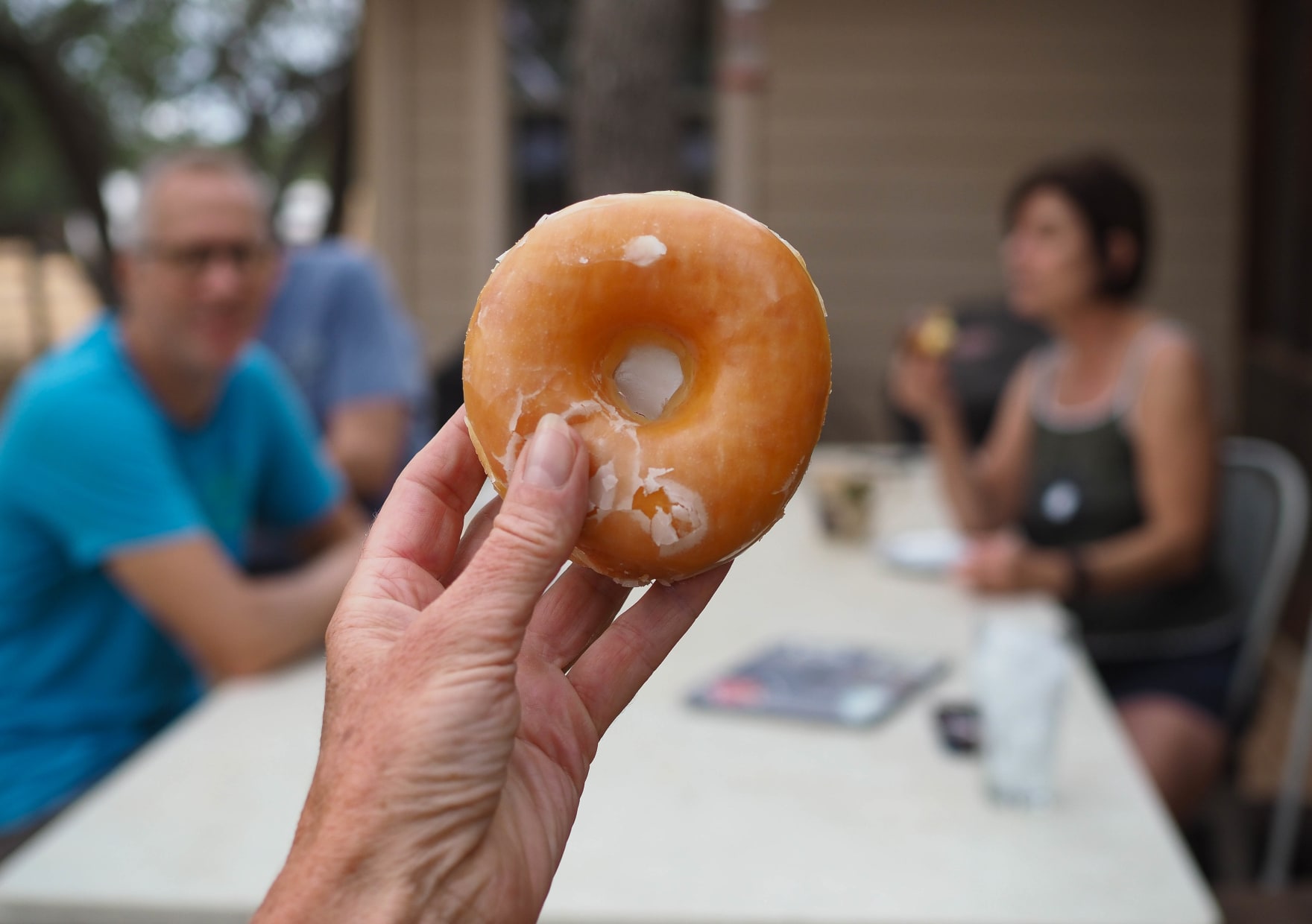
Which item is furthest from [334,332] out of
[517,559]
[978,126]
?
[978,126]

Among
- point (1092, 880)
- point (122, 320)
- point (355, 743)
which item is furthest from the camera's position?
point (122, 320)

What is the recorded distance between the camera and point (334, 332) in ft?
12.3

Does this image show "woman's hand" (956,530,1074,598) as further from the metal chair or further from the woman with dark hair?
the metal chair

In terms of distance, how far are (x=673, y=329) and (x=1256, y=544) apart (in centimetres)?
246

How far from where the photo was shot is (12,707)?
7.98 feet

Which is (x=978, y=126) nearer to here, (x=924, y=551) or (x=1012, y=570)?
(x=924, y=551)

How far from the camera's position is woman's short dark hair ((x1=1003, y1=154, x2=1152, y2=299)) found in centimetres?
314

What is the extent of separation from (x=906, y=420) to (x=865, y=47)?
84.7 inches

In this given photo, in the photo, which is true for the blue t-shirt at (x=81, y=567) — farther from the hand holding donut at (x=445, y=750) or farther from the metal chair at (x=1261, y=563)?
the metal chair at (x=1261, y=563)

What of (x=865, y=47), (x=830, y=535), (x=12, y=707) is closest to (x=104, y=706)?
(x=12, y=707)

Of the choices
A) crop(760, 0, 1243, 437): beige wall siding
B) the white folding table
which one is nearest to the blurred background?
crop(760, 0, 1243, 437): beige wall siding

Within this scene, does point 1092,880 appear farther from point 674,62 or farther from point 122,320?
point 674,62

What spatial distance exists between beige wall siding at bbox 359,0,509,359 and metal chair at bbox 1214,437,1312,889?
438cm

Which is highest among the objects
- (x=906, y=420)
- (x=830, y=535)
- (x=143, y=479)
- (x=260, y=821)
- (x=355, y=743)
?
(x=355, y=743)
